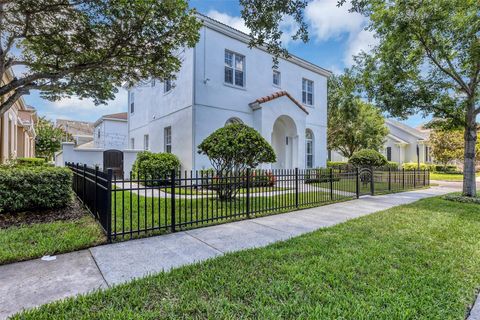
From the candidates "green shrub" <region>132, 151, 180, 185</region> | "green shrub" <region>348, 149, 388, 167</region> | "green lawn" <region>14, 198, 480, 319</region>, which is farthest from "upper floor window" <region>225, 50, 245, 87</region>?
"green lawn" <region>14, 198, 480, 319</region>

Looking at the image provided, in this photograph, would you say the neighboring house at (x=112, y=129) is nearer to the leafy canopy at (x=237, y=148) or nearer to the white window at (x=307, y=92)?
the white window at (x=307, y=92)

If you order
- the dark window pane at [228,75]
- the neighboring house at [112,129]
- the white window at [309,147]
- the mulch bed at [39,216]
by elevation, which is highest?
the dark window pane at [228,75]

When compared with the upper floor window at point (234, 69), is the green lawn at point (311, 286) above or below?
below

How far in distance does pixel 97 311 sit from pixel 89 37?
800 centimetres

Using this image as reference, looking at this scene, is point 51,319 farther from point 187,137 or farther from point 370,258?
point 187,137

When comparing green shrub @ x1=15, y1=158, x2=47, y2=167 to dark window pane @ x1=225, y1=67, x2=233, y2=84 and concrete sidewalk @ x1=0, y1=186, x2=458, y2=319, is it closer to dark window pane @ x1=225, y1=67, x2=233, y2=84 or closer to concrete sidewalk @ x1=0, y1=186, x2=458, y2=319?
concrete sidewalk @ x1=0, y1=186, x2=458, y2=319

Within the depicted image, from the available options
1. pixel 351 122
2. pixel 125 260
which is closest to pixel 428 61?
pixel 351 122

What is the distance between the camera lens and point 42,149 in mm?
30297

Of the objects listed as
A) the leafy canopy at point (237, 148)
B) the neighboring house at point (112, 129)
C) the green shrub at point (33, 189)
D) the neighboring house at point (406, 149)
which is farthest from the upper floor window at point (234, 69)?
the neighboring house at point (406, 149)

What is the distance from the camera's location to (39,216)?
621 cm

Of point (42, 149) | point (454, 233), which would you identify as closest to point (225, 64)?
point (454, 233)

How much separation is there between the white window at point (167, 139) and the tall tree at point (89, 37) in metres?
6.29

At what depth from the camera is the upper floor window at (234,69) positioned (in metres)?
13.7

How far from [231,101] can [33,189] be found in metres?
9.54
